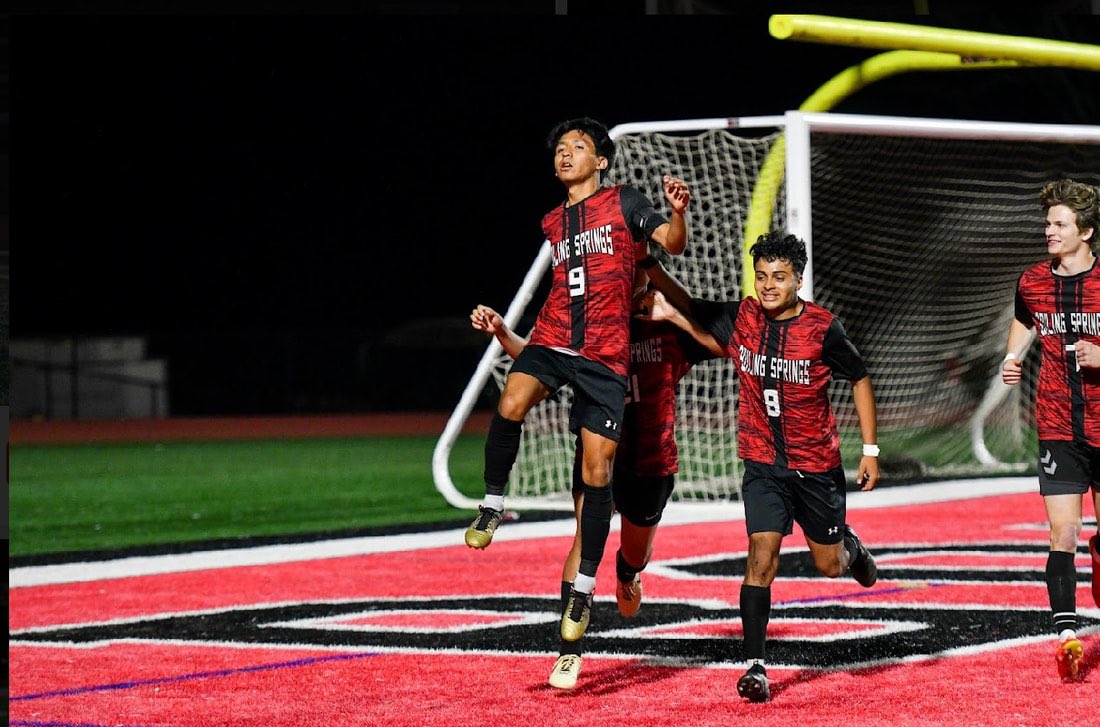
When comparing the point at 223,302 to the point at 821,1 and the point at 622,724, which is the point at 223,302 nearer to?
the point at 821,1

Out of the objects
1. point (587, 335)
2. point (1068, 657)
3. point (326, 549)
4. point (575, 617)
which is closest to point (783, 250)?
point (587, 335)

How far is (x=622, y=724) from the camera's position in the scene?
534cm

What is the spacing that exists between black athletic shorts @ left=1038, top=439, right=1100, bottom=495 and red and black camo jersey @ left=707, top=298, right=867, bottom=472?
3.14 ft

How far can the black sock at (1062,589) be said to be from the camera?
243 inches

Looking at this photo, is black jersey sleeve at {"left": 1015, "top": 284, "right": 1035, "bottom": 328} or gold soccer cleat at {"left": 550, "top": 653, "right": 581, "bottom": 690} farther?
black jersey sleeve at {"left": 1015, "top": 284, "right": 1035, "bottom": 328}

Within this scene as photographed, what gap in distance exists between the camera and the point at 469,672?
21.5 ft

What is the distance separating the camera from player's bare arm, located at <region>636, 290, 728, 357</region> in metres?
6.47

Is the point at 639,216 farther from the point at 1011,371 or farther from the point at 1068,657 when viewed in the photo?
the point at 1068,657

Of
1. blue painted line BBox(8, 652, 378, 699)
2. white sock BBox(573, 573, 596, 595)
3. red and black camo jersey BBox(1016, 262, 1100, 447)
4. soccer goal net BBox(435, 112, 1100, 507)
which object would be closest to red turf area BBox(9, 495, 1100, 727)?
blue painted line BBox(8, 652, 378, 699)

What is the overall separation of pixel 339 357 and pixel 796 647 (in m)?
29.0

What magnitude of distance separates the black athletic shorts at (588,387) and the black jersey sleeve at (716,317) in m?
0.52

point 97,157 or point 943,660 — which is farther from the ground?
point 97,157

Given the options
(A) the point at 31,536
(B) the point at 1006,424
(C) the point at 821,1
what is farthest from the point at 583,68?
(A) the point at 31,536

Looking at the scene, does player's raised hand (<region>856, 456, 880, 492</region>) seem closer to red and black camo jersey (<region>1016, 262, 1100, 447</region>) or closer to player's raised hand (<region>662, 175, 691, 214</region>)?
red and black camo jersey (<region>1016, 262, 1100, 447</region>)
